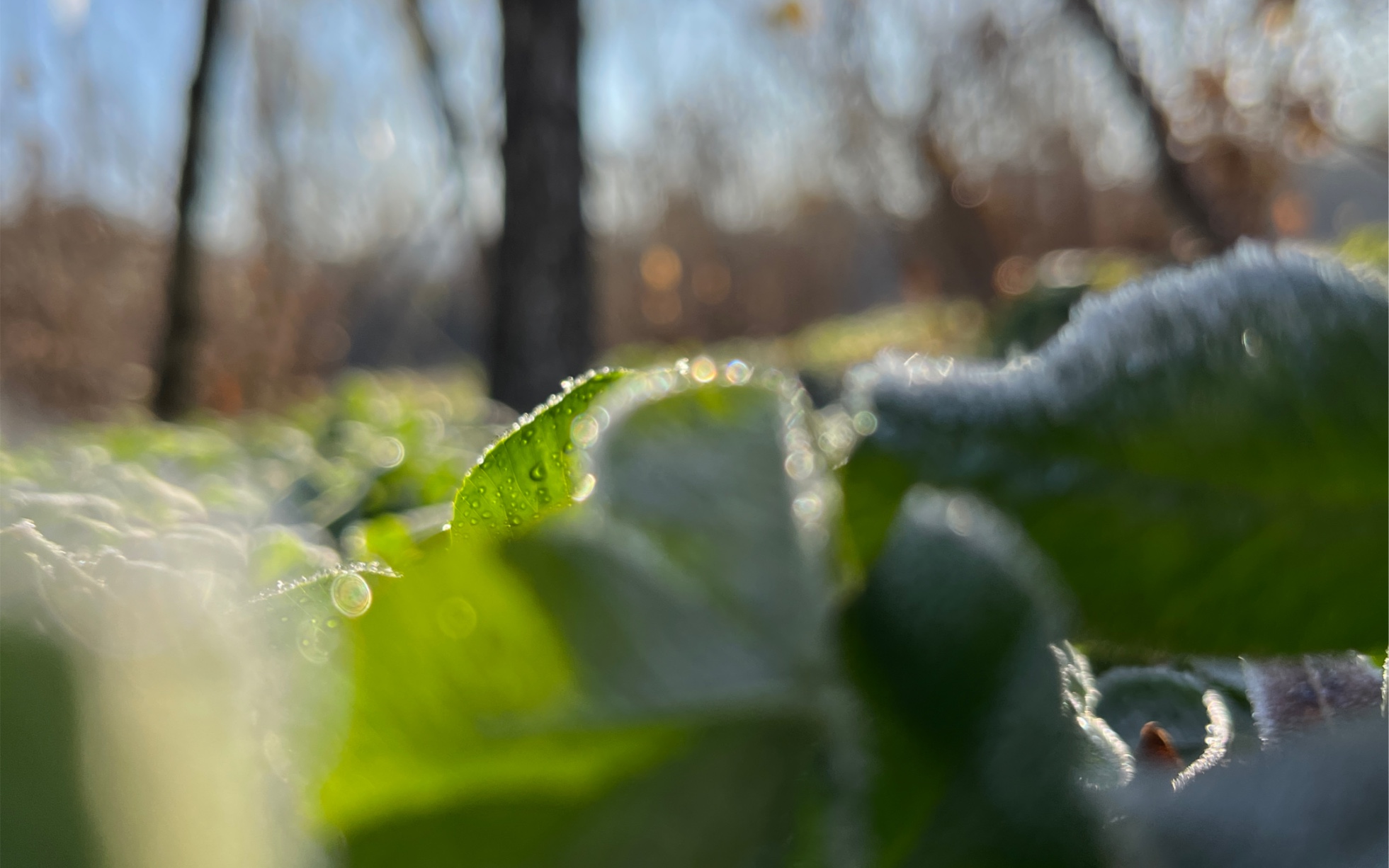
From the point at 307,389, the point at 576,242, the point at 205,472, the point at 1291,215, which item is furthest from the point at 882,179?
the point at 205,472

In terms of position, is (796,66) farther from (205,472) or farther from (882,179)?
(205,472)

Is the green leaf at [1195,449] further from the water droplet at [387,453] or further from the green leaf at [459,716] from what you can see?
the water droplet at [387,453]

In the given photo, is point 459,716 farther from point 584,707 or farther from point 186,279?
point 186,279

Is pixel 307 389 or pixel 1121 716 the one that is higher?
pixel 307 389

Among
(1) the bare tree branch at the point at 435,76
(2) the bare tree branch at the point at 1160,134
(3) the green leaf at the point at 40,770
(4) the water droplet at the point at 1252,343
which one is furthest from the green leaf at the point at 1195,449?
(1) the bare tree branch at the point at 435,76

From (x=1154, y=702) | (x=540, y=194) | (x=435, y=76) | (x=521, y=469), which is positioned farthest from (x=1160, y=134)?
(x=521, y=469)

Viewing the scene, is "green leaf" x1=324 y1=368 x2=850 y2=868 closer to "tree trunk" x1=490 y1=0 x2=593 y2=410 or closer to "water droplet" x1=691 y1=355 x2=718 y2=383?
"water droplet" x1=691 y1=355 x2=718 y2=383

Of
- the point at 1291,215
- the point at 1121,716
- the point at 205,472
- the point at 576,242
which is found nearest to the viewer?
the point at 1121,716
